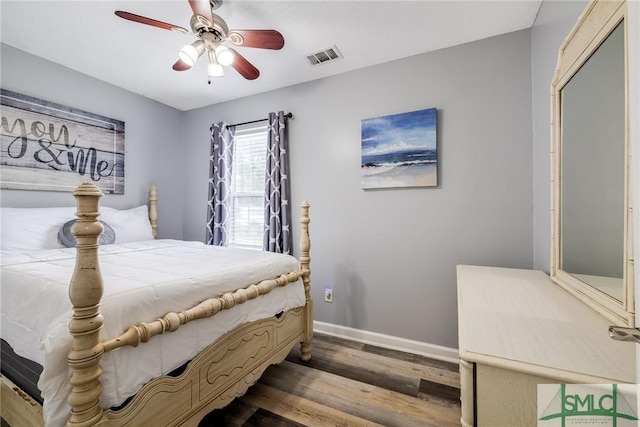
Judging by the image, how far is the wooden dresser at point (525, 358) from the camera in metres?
0.61

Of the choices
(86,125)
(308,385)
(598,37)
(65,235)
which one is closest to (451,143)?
(598,37)

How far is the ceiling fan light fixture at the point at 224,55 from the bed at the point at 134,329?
1206mm

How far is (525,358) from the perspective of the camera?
25.6 inches

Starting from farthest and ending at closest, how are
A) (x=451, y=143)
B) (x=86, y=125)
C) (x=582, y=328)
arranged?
1. (x=86, y=125)
2. (x=451, y=143)
3. (x=582, y=328)

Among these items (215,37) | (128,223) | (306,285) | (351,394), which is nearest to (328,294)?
(306,285)

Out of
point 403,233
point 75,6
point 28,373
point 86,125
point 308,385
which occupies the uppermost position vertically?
point 75,6

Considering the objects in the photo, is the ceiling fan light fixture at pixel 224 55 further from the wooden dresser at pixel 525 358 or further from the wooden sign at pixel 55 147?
the wooden sign at pixel 55 147

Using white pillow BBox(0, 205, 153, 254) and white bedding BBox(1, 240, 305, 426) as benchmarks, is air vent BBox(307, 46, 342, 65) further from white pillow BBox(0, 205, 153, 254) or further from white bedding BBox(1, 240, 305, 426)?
white pillow BBox(0, 205, 153, 254)

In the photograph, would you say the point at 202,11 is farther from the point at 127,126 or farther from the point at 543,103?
the point at 127,126

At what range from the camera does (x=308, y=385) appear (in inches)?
69.0

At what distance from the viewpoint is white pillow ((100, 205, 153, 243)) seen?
251 centimetres

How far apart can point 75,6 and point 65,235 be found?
1668 millimetres

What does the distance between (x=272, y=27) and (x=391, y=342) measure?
2721 millimetres

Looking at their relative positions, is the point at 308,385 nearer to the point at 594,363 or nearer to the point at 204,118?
the point at 594,363
